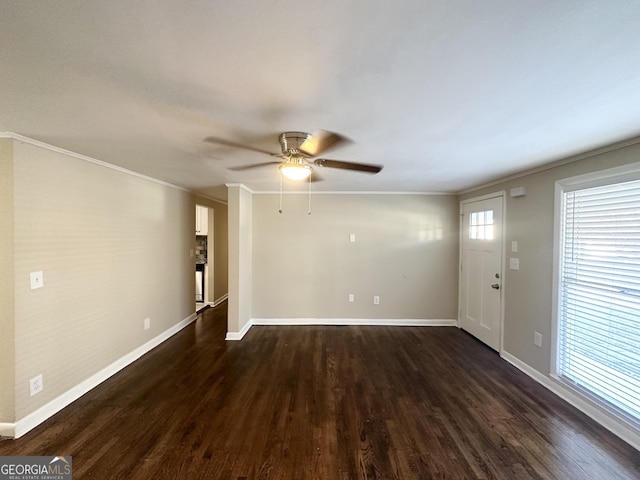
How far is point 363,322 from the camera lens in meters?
4.75

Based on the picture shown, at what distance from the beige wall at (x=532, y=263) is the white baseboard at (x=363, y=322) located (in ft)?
4.14

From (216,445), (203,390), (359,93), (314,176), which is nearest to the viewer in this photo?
(359,93)

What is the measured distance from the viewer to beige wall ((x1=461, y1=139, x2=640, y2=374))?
284 centimetres

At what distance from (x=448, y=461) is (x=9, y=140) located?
12.3 ft

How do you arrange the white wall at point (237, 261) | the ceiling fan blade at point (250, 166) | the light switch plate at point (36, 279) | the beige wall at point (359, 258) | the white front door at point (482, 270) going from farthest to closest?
the beige wall at point (359, 258), the white wall at point (237, 261), the white front door at point (482, 270), the ceiling fan blade at point (250, 166), the light switch plate at point (36, 279)

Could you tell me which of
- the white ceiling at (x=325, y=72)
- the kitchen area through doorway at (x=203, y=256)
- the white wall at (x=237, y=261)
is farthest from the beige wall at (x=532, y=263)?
the kitchen area through doorway at (x=203, y=256)

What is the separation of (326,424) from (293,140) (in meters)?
2.16

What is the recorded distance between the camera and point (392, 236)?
471 cm

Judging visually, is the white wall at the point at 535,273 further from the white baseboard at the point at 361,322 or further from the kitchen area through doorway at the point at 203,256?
the kitchen area through doorway at the point at 203,256

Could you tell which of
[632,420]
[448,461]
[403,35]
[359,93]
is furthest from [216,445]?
[632,420]

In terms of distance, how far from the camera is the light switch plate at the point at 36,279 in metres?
2.19

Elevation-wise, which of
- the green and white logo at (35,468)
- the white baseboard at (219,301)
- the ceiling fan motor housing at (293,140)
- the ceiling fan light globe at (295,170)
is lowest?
the green and white logo at (35,468)

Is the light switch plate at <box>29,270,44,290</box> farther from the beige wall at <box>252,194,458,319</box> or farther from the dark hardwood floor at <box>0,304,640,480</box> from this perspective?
the beige wall at <box>252,194,458,319</box>

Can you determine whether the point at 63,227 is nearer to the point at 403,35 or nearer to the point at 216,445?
the point at 216,445
